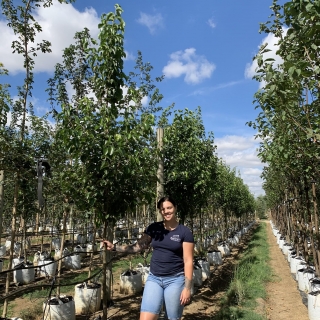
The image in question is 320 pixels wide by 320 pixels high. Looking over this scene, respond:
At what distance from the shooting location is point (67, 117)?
11.9 ft

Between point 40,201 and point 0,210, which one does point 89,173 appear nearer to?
point 40,201

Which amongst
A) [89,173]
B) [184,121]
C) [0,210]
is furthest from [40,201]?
[184,121]

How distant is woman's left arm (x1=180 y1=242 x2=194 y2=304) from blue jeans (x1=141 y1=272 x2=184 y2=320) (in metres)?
Answer: 0.06

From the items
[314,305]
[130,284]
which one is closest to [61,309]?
[130,284]

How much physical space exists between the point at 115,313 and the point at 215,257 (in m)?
6.66

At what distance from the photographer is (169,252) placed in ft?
9.72

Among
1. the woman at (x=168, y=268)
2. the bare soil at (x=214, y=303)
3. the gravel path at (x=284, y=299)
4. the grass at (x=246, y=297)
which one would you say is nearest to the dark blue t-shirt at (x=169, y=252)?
the woman at (x=168, y=268)

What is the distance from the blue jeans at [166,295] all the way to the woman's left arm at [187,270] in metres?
0.06

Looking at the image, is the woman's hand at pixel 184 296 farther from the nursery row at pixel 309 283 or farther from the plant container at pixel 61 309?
the nursery row at pixel 309 283

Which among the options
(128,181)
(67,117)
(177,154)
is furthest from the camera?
(177,154)

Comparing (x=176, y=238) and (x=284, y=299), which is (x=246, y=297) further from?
(x=176, y=238)

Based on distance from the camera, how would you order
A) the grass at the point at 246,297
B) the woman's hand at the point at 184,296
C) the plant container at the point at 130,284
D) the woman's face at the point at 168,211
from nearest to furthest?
the woman's hand at the point at 184,296, the woman's face at the point at 168,211, the grass at the point at 246,297, the plant container at the point at 130,284

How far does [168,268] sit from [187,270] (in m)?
0.19

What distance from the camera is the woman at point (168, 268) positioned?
281 centimetres
